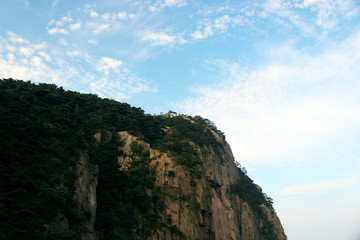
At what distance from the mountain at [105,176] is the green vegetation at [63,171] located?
9 cm

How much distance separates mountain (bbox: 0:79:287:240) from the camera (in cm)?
1862

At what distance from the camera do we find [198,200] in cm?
4297

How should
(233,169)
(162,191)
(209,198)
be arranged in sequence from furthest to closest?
(233,169) < (209,198) < (162,191)

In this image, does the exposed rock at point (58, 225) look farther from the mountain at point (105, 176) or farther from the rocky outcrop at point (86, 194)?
the rocky outcrop at point (86, 194)

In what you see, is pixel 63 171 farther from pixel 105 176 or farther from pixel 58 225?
pixel 105 176

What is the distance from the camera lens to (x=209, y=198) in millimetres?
47969

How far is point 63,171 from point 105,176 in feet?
28.9

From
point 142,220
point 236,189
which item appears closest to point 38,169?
point 142,220

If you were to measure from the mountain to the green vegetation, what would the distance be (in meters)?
0.09

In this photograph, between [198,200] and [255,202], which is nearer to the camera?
[198,200]

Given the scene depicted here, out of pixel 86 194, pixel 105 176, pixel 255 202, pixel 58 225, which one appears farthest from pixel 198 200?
pixel 255 202

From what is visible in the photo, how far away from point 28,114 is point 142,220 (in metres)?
19.0

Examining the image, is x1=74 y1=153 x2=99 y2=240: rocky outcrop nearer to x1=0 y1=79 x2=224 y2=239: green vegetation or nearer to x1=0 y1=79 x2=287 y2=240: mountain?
x1=0 y1=79 x2=287 y2=240: mountain

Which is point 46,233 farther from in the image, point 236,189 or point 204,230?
point 236,189
